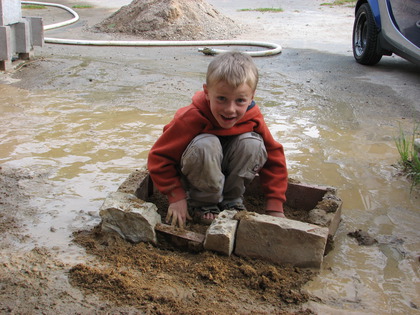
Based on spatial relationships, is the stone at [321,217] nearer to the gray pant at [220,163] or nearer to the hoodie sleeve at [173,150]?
the gray pant at [220,163]

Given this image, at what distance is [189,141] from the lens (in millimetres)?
2773

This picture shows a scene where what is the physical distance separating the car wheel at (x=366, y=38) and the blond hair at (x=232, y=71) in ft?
17.4

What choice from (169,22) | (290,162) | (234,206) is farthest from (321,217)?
(169,22)

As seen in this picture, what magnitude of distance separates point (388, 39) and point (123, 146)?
14.8ft

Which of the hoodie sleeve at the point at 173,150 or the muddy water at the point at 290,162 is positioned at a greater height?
the hoodie sleeve at the point at 173,150

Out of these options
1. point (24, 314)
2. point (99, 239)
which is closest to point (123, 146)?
point (99, 239)

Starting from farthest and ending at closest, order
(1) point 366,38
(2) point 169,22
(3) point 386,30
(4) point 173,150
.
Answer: (2) point 169,22, (1) point 366,38, (3) point 386,30, (4) point 173,150

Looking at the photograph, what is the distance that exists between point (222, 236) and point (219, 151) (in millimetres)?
485

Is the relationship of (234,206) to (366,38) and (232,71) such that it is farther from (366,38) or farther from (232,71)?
(366,38)

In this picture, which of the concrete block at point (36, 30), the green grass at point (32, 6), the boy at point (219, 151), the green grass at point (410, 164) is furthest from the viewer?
the green grass at point (32, 6)

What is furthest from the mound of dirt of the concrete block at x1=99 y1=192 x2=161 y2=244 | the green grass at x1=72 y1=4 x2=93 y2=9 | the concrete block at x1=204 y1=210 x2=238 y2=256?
the concrete block at x1=204 y1=210 x2=238 y2=256

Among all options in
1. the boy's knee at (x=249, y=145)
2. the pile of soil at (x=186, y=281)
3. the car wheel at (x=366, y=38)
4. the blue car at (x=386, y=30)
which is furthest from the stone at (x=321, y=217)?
the car wheel at (x=366, y=38)

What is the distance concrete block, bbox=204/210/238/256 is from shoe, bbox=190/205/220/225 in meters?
0.30

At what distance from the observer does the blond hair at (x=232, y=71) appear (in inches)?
102
